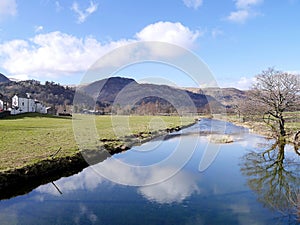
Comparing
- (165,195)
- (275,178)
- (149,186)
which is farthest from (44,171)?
(275,178)

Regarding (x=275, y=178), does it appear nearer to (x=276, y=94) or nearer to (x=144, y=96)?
(x=276, y=94)

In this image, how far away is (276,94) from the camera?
34438mm

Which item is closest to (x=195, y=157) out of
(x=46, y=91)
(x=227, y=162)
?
(x=227, y=162)

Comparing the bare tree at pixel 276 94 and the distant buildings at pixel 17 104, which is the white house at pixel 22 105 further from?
the bare tree at pixel 276 94

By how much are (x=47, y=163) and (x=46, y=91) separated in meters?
164

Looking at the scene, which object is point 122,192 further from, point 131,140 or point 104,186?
point 131,140

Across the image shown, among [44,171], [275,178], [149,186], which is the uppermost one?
[44,171]

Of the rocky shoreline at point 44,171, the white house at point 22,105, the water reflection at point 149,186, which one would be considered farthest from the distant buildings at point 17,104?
the water reflection at point 149,186

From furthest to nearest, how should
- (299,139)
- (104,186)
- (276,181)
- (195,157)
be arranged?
(299,139) → (195,157) → (276,181) → (104,186)

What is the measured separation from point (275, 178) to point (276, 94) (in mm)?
19168

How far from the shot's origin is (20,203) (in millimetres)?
13008

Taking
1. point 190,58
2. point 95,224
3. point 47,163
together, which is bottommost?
point 95,224

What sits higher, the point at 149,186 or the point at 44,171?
the point at 44,171

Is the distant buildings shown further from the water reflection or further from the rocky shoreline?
the water reflection
